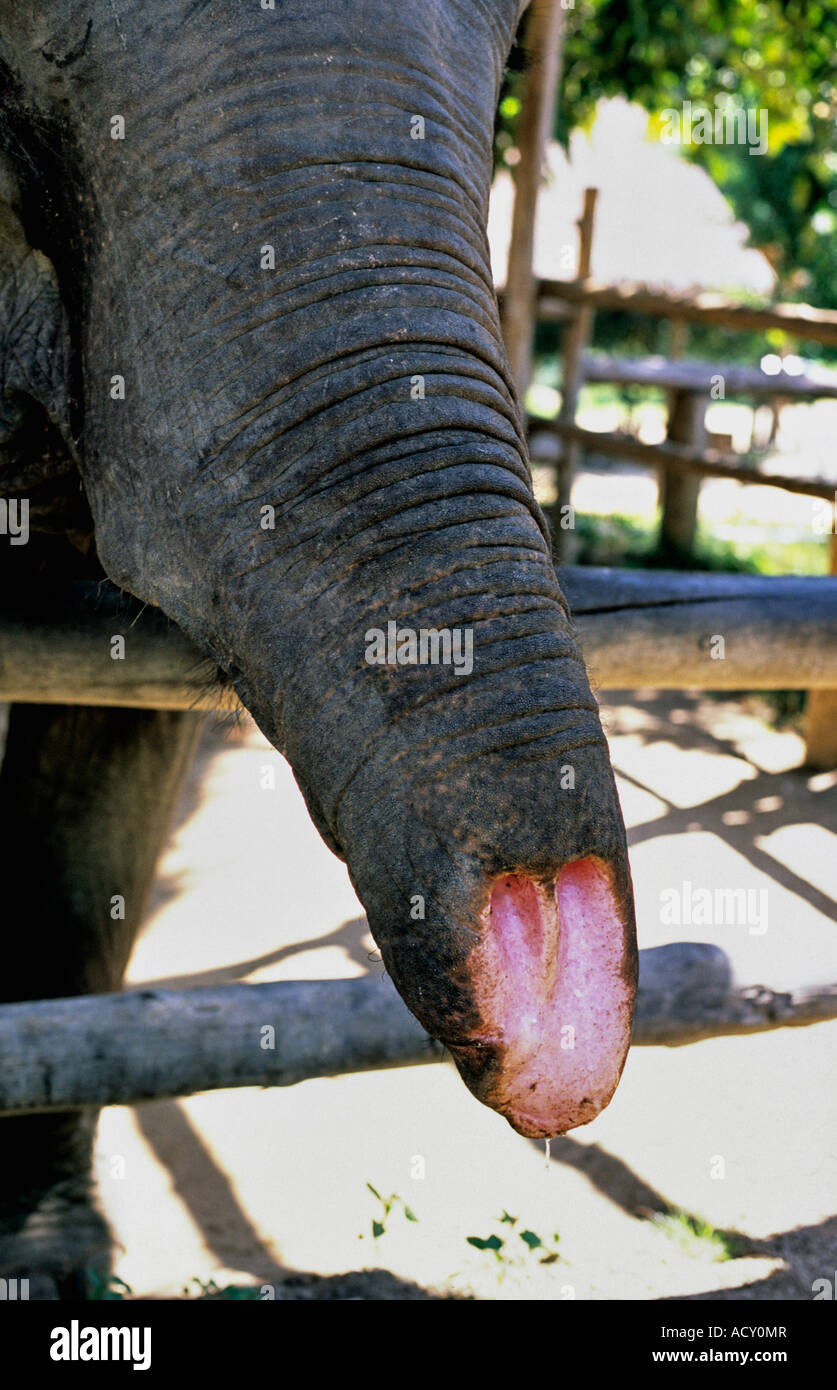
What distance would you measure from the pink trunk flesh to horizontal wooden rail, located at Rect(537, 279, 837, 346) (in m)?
5.61

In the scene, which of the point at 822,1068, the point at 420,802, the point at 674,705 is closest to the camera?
the point at 420,802

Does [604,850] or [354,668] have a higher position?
[354,668]

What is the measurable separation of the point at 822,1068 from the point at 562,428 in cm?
582

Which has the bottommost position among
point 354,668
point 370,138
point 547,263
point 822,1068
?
point 822,1068

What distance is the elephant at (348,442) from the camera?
1290 millimetres

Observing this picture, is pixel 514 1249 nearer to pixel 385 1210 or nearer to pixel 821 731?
pixel 385 1210

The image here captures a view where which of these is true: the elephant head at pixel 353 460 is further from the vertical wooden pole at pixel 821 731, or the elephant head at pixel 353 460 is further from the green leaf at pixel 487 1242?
the vertical wooden pole at pixel 821 731

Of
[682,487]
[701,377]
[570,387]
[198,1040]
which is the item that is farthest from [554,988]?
[701,377]

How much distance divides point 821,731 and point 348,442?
4769 millimetres

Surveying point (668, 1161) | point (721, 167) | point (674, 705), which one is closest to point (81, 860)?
point (668, 1161)

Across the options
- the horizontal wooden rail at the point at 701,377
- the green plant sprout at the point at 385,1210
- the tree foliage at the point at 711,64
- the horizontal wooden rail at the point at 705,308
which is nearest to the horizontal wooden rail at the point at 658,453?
the horizontal wooden rail at the point at 705,308

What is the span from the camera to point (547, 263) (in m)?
15.9

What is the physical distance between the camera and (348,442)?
1368mm
